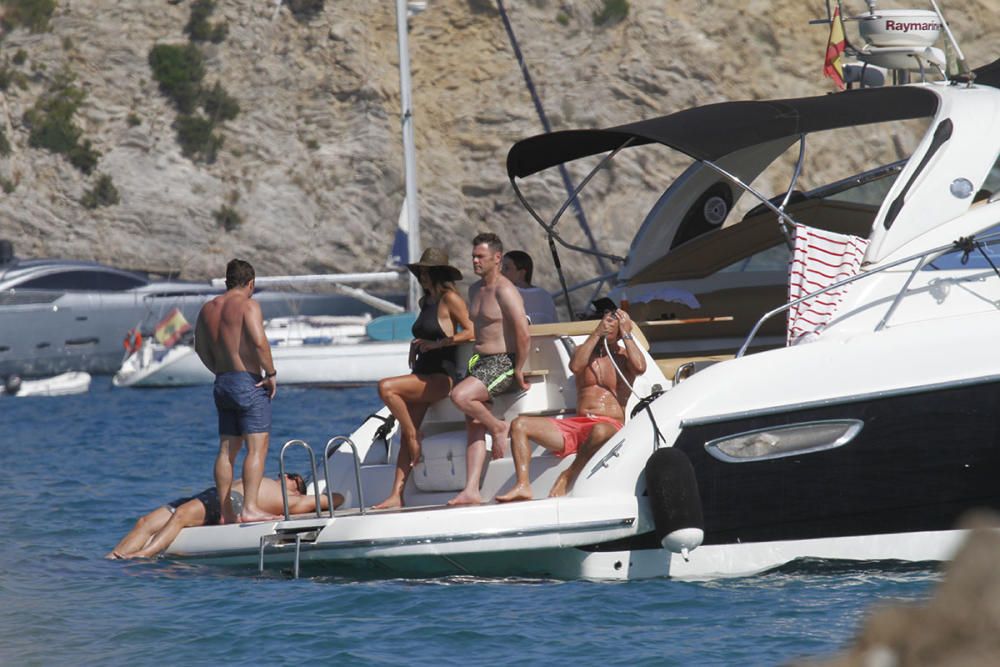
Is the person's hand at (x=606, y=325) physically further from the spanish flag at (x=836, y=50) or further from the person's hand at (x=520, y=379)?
the spanish flag at (x=836, y=50)

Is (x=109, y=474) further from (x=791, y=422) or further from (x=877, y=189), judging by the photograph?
(x=791, y=422)

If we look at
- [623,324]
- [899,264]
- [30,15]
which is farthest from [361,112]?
[899,264]

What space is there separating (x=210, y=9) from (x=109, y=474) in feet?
100

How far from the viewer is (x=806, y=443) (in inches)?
277

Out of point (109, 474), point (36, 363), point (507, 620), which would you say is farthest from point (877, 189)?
point (36, 363)

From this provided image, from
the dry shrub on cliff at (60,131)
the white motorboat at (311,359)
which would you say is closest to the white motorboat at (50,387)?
the white motorboat at (311,359)

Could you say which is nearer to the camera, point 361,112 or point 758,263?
point 758,263

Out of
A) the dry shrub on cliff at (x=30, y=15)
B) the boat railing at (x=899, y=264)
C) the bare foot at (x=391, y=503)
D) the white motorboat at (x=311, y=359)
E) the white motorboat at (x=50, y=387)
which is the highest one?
the dry shrub on cliff at (x=30, y=15)

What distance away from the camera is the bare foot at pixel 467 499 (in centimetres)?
771

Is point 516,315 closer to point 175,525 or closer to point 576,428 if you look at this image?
point 576,428

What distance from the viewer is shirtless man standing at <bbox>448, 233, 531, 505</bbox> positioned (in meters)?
7.77

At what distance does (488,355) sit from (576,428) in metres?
0.63

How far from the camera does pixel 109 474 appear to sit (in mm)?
14195

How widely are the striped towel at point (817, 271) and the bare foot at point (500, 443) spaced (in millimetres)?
1616
